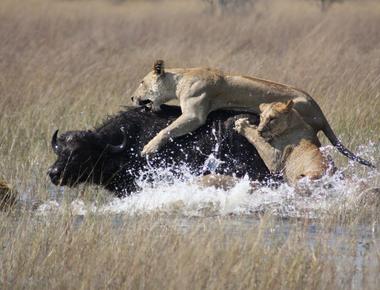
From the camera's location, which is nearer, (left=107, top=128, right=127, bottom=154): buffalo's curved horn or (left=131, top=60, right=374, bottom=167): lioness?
(left=107, top=128, right=127, bottom=154): buffalo's curved horn

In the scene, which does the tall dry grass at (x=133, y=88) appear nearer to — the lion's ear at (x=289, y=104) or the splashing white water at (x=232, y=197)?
the splashing white water at (x=232, y=197)

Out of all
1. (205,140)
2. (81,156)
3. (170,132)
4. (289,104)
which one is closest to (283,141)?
(289,104)

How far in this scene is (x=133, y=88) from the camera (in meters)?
12.5

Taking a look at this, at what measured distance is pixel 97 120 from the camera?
11.1m

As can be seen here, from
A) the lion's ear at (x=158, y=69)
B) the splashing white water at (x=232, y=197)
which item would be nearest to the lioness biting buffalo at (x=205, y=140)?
the splashing white water at (x=232, y=197)

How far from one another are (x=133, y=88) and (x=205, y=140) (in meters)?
4.26

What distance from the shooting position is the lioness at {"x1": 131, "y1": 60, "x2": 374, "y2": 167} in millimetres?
8523

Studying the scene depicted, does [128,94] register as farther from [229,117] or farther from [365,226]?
[365,226]

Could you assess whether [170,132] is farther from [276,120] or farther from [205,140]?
[276,120]

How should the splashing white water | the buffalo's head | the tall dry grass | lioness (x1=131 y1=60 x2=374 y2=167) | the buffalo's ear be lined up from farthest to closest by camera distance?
1. lioness (x1=131 y1=60 x2=374 y2=167)
2. the buffalo's ear
3. the buffalo's head
4. the splashing white water
5. the tall dry grass

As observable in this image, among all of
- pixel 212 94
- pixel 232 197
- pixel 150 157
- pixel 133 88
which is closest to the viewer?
pixel 232 197

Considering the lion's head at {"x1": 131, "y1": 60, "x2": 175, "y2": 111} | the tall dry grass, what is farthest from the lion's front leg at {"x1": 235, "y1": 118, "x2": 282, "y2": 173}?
the tall dry grass

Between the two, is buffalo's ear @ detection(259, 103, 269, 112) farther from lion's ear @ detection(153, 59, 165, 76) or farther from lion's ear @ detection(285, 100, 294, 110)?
lion's ear @ detection(153, 59, 165, 76)

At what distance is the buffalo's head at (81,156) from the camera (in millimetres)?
8148
